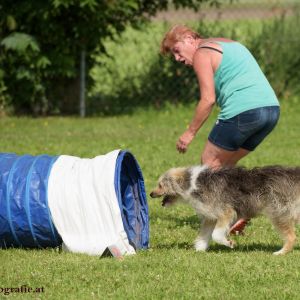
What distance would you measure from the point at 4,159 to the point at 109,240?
4.28 feet

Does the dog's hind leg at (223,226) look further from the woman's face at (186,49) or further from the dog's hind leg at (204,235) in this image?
the woman's face at (186,49)

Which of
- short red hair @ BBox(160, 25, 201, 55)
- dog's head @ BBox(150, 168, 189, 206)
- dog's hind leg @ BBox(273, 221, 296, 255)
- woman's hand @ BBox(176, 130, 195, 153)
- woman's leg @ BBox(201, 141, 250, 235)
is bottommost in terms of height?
dog's hind leg @ BBox(273, 221, 296, 255)

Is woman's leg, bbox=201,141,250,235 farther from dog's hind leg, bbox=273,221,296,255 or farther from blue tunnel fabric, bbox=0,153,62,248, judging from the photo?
blue tunnel fabric, bbox=0,153,62,248

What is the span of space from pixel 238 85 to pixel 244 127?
39 centimetres

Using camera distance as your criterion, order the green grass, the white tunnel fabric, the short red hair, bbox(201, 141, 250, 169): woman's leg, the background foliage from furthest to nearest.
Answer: the background foliage → bbox(201, 141, 250, 169): woman's leg → the short red hair → the white tunnel fabric → the green grass

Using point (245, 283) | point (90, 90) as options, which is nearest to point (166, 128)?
point (90, 90)

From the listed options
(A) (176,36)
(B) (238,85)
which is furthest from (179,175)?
(A) (176,36)

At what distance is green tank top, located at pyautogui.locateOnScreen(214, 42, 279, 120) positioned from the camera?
6.95 meters

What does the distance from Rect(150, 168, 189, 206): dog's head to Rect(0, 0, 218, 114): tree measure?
7981mm

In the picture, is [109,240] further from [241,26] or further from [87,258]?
[241,26]

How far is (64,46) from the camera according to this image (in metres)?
15.4

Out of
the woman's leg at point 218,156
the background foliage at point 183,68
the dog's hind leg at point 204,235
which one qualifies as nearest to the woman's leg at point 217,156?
the woman's leg at point 218,156

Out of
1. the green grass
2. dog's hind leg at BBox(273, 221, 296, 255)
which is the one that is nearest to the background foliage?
the green grass

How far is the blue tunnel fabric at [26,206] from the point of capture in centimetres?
669
